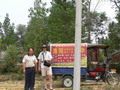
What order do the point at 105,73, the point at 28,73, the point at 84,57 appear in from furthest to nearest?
the point at 105,73
the point at 84,57
the point at 28,73

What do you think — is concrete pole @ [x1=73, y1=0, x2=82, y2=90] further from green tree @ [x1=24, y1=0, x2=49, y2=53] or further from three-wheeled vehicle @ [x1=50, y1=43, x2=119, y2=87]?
green tree @ [x1=24, y1=0, x2=49, y2=53]

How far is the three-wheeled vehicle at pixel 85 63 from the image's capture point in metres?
10.8

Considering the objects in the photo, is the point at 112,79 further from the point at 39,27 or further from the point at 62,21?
the point at 39,27

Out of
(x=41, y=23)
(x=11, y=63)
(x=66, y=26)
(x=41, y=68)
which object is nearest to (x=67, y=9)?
(x=66, y=26)

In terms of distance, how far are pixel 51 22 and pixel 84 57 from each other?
7.85 m

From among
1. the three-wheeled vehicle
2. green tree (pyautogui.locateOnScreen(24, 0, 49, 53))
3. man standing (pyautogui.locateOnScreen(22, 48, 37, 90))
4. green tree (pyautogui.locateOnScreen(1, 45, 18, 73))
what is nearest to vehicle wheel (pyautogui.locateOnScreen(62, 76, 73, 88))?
the three-wheeled vehicle

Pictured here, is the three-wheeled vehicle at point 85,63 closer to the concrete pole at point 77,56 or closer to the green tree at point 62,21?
the concrete pole at point 77,56

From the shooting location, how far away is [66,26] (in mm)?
17250

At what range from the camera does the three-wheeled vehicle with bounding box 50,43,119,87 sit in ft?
35.5

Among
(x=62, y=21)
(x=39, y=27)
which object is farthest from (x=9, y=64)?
(x=62, y=21)

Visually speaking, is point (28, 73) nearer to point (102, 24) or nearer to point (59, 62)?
point (59, 62)

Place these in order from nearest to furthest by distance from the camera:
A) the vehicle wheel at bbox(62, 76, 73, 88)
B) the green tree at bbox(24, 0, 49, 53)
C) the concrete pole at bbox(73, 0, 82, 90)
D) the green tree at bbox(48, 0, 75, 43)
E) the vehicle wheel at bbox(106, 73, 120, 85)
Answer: the concrete pole at bbox(73, 0, 82, 90) < the vehicle wheel at bbox(62, 76, 73, 88) < the vehicle wheel at bbox(106, 73, 120, 85) < the green tree at bbox(48, 0, 75, 43) < the green tree at bbox(24, 0, 49, 53)

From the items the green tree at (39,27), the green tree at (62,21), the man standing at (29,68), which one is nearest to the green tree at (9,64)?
the green tree at (39,27)

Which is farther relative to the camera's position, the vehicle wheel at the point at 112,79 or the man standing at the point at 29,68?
the vehicle wheel at the point at 112,79
